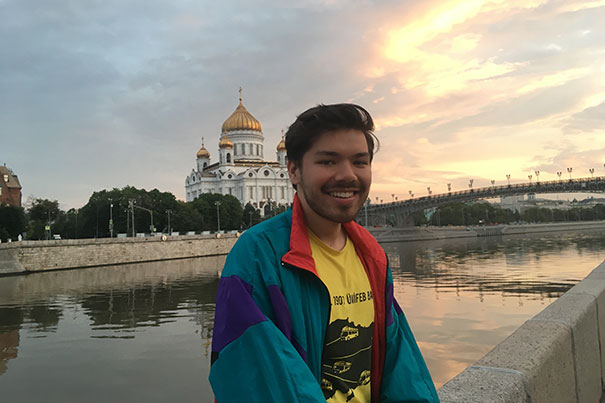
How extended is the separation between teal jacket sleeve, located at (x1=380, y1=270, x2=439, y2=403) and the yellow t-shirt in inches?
3.7

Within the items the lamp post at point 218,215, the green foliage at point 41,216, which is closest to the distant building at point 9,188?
the green foliage at point 41,216

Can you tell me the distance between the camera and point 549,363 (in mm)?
2545

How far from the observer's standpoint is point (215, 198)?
57188mm

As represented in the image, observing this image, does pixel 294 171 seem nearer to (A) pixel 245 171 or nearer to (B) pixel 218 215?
(B) pixel 218 215

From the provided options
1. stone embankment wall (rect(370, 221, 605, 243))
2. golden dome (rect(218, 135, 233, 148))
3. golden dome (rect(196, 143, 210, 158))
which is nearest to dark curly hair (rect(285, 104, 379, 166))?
stone embankment wall (rect(370, 221, 605, 243))

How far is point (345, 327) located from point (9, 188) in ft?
192

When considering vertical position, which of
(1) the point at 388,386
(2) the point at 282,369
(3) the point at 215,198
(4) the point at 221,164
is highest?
(4) the point at 221,164

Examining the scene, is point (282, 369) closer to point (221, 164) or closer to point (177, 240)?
point (177, 240)

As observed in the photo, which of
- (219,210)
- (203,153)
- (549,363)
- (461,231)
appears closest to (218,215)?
(219,210)

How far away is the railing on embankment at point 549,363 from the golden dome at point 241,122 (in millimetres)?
77462

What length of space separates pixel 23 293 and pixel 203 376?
1502 centimetres

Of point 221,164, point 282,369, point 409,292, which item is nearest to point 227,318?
point 282,369

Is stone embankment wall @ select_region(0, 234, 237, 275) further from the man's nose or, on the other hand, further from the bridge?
the man's nose

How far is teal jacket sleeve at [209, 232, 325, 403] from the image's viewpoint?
1.46 metres
